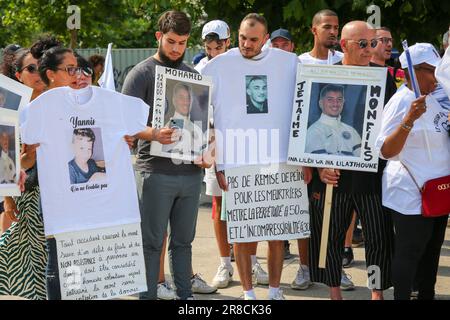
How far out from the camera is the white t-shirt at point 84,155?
5.10 meters

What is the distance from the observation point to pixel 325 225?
6078 millimetres

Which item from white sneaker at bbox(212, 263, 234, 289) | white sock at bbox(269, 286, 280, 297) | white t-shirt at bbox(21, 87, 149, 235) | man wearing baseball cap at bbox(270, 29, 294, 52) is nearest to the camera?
white t-shirt at bbox(21, 87, 149, 235)

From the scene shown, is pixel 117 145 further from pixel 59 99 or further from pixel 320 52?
pixel 320 52

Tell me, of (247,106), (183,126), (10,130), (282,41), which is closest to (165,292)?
(183,126)

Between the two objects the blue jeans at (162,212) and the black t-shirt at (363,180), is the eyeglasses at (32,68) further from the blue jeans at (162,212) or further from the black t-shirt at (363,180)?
the black t-shirt at (363,180)

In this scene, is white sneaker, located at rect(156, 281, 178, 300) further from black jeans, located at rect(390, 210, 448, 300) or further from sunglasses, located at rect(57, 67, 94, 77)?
sunglasses, located at rect(57, 67, 94, 77)

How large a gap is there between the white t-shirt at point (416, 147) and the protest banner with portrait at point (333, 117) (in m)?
0.37

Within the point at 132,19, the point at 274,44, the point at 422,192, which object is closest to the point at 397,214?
the point at 422,192

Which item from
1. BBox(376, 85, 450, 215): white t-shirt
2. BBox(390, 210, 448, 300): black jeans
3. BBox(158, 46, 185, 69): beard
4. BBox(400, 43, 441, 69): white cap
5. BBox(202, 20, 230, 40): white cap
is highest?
BBox(202, 20, 230, 40): white cap

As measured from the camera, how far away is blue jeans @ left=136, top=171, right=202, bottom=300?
19.1ft

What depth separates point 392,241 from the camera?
598 cm

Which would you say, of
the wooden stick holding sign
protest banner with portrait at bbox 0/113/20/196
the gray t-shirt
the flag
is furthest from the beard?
the wooden stick holding sign

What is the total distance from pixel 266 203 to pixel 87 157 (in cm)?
146

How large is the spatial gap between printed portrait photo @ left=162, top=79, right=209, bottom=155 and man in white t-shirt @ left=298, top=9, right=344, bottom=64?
4.50 feet
